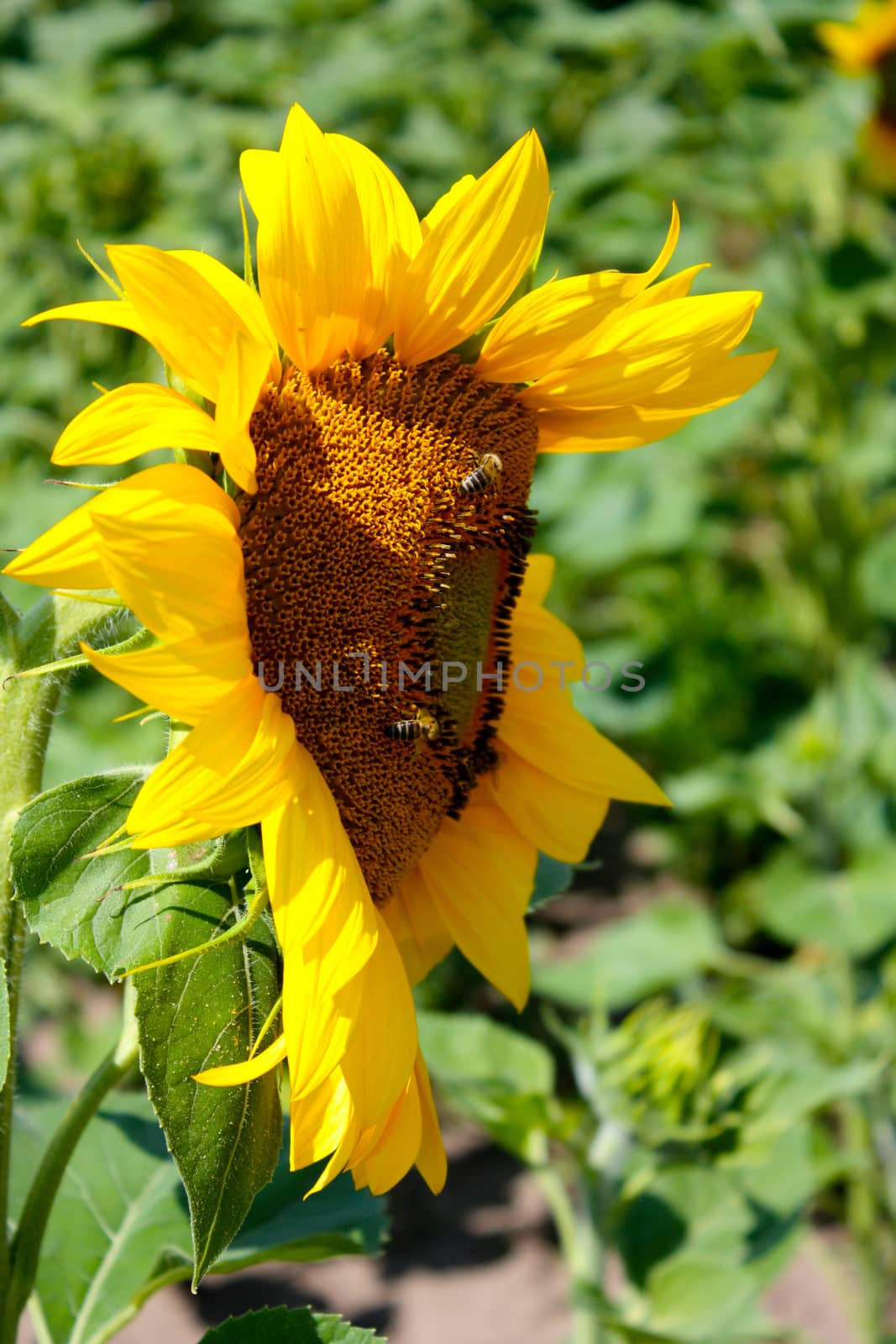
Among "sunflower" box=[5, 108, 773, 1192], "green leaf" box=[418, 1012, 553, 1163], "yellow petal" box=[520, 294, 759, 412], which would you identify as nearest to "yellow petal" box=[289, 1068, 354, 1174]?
"sunflower" box=[5, 108, 773, 1192]

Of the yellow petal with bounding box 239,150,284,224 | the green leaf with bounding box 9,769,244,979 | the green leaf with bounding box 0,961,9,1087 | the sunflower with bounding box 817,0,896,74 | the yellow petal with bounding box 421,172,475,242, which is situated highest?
the yellow petal with bounding box 239,150,284,224

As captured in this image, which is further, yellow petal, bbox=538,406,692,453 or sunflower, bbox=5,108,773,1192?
yellow petal, bbox=538,406,692,453

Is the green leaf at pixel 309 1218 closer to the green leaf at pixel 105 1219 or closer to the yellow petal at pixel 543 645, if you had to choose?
the green leaf at pixel 105 1219

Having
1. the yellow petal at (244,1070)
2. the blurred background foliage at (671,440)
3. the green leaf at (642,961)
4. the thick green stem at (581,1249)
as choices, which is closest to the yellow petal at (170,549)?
the yellow petal at (244,1070)

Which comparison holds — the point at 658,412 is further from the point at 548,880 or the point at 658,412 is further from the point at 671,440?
the point at 671,440

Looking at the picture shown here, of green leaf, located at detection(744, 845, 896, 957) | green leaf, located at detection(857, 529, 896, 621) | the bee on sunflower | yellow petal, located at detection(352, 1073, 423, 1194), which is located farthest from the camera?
the bee on sunflower

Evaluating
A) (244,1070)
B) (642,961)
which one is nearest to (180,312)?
(244,1070)

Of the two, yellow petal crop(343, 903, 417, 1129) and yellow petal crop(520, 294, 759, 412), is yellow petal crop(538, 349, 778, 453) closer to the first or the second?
yellow petal crop(520, 294, 759, 412)

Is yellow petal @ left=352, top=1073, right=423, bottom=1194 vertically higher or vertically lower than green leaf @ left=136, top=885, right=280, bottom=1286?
lower

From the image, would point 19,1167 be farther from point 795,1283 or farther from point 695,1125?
point 795,1283
